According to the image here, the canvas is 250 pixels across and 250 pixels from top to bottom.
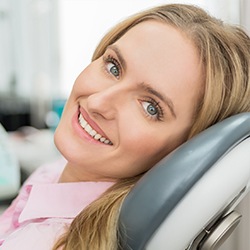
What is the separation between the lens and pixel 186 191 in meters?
0.76

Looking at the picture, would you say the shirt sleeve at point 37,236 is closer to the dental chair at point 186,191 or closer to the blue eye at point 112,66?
the dental chair at point 186,191

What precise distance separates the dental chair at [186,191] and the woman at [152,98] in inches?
5.0

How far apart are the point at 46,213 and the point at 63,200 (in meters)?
0.05

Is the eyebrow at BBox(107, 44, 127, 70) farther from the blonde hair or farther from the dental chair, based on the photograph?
the dental chair

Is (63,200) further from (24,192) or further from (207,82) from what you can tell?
(207,82)

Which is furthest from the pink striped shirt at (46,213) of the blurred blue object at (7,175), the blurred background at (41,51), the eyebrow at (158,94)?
the blurred background at (41,51)

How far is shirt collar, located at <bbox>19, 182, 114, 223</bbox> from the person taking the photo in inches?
40.4

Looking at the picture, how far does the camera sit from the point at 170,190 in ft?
2.48

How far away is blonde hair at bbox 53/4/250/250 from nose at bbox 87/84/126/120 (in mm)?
151

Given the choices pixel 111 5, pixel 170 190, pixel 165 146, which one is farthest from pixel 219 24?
pixel 111 5

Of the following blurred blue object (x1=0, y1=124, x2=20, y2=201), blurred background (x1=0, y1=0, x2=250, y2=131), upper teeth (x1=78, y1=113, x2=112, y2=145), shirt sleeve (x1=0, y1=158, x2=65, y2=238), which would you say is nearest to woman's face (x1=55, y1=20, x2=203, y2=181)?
upper teeth (x1=78, y1=113, x2=112, y2=145)

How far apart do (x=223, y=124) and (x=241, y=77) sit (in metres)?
0.20

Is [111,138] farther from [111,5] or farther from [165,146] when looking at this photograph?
[111,5]

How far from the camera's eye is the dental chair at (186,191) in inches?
29.9
